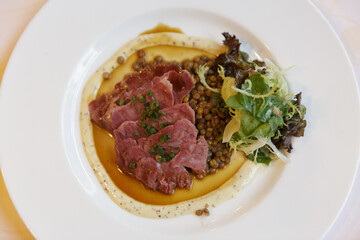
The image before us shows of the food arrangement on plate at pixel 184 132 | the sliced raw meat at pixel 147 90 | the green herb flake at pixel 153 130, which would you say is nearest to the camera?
the food arrangement on plate at pixel 184 132

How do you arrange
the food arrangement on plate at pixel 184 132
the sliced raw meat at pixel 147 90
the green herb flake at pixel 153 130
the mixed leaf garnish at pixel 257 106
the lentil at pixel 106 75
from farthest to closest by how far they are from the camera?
the lentil at pixel 106 75 < the sliced raw meat at pixel 147 90 < the green herb flake at pixel 153 130 < the food arrangement on plate at pixel 184 132 < the mixed leaf garnish at pixel 257 106

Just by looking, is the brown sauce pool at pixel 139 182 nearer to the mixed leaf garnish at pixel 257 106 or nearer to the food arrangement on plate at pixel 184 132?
the food arrangement on plate at pixel 184 132

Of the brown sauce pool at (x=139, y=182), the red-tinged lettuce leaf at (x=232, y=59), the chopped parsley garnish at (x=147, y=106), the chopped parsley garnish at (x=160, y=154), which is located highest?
the red-tinged lettuce leaf at (x=232, y=59)

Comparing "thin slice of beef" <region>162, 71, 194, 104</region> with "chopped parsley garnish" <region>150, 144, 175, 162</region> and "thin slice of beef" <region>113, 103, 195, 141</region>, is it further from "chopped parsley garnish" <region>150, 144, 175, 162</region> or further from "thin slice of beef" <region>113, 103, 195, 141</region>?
"chopped parsley garnish" <region>150, 144, 175, 162</region>

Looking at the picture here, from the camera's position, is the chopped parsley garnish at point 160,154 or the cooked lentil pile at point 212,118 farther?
the cooked lentil pile at point 212,118

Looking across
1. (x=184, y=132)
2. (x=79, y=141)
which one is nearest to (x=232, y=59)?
(x=184, y=132)

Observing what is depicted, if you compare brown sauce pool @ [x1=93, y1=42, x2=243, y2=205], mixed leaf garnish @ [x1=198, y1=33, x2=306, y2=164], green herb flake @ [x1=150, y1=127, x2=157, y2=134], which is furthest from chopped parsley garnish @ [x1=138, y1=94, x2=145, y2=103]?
mixed leaf garnish @ [x1=198, y1=33, x2=306, y2=164]

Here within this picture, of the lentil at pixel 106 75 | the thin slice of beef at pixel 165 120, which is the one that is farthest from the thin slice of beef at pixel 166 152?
the lentil at pixel 106 75

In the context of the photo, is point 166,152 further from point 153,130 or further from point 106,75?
point 106,75
